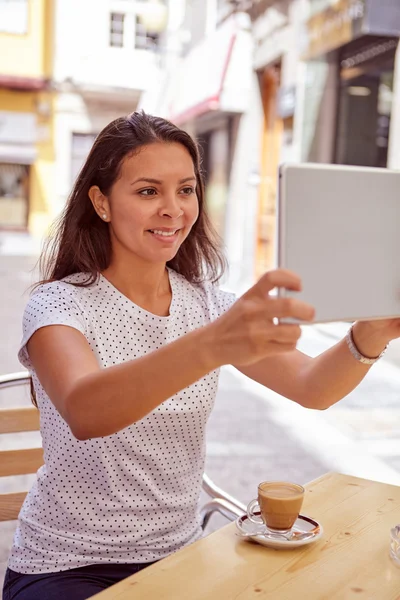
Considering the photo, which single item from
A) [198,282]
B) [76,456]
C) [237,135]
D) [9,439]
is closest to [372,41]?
[237,135]

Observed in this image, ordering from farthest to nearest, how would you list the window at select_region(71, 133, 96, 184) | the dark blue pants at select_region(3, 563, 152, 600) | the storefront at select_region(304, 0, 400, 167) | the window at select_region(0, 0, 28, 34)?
1. the window at select_region(71, 133, 96, 184)
2. the window at select_region(0, 0, 28, 34)
3. the storefront at select_region(304, 0, 400, 167)
4. the dark blue pants at select_region(3, 563, 152, 600)

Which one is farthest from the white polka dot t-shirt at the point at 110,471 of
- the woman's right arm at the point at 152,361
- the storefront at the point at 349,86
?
the storefront at the point at 349,86

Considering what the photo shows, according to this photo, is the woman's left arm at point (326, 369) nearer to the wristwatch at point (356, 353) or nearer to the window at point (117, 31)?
the wristwatch at point (356, 353)

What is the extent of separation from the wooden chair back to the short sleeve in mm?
440

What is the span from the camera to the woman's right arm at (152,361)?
43.3 inches

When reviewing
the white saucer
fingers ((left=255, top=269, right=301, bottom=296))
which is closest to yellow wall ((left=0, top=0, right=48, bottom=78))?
the white saucer

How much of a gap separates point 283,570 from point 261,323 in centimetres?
48

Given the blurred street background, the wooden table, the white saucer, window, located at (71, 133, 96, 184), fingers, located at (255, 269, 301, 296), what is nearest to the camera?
fingers, located at (255, 269, 301, 296)

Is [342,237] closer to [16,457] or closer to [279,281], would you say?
[279,281]

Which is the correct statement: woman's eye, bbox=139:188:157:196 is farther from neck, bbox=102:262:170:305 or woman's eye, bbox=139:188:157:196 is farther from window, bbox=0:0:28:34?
window, bbox=0:0:28:34

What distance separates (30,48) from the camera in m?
20.0

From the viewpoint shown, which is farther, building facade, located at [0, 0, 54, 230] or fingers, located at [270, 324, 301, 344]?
building facade, located at [0, 0, 54, 230]

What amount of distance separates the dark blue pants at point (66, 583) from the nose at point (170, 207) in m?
0.72

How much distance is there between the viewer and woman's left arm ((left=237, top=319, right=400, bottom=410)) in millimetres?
1535
